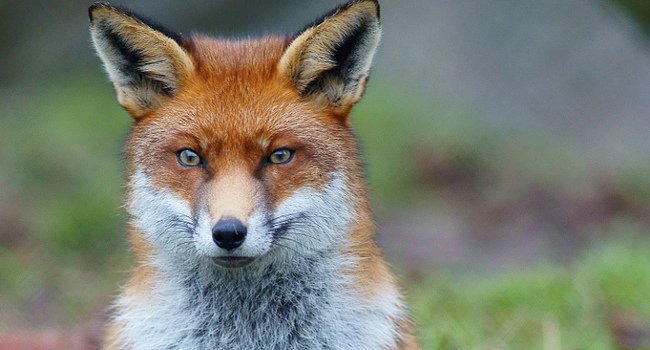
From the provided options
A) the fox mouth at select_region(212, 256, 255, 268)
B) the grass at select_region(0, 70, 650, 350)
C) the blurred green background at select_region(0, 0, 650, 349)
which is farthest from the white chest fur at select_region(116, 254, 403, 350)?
the grass at select_region(0, 70, 650, 350)

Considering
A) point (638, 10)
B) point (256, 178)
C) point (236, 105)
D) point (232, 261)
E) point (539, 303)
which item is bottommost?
point (232, 261)

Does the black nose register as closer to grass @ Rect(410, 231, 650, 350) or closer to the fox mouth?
the fox mouth

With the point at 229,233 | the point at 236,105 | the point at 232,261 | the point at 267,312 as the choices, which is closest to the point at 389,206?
the point at 267,312

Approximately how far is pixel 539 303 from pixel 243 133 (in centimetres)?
461

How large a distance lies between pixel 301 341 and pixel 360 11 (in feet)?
6.62

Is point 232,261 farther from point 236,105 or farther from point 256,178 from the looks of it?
point 236,105

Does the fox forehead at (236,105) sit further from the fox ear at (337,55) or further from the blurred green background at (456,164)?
the blurred green background at (456,164)

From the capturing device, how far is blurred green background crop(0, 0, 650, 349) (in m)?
9.95

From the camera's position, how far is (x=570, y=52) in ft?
64.2

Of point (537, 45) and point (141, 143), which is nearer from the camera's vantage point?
point (141, 143)

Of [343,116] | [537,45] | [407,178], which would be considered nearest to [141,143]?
[343,116]

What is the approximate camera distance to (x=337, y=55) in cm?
668

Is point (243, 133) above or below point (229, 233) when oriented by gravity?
above

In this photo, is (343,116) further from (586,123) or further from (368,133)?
(586,123)
